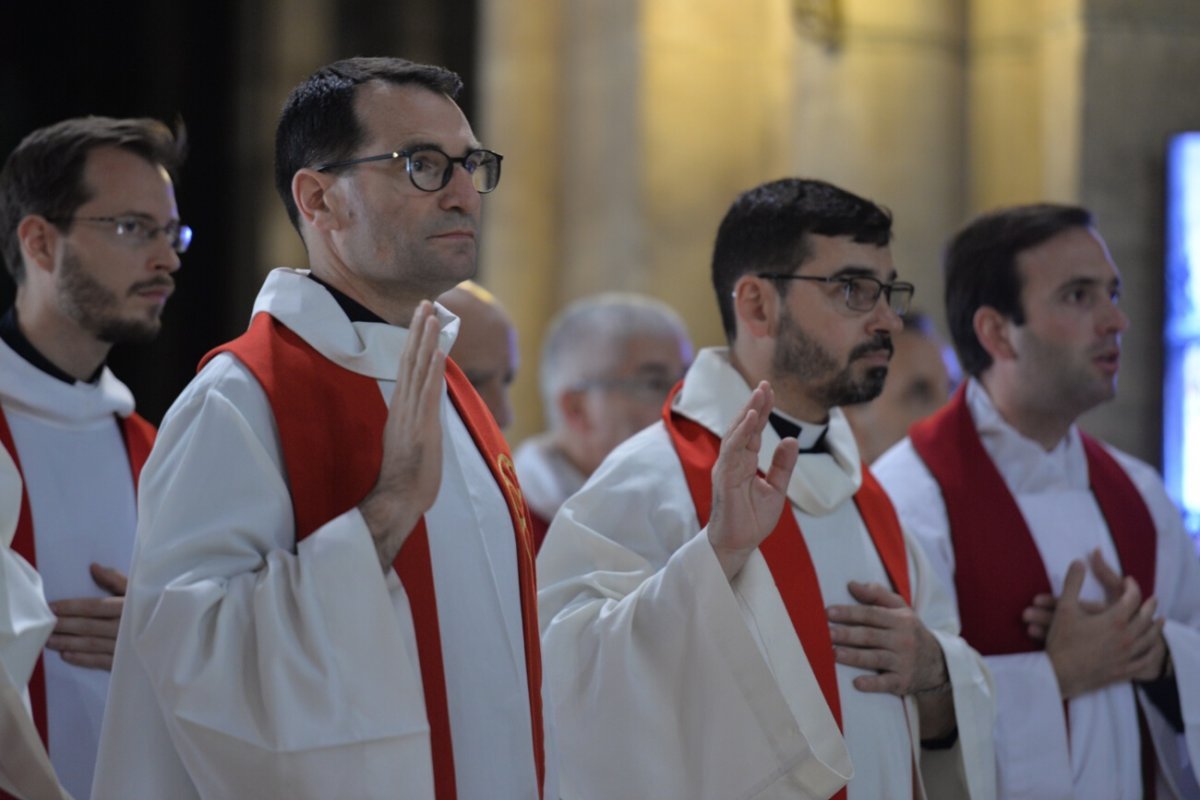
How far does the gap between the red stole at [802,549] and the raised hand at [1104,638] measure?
0.53m

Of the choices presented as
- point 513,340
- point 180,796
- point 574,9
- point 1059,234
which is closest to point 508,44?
point 574,9

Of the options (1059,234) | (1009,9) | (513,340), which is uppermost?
(1009,9)

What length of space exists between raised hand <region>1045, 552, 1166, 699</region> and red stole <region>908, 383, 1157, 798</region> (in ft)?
0.33

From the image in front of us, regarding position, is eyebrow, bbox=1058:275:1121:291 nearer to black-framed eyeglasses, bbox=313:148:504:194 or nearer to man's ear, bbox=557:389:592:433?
man's ear, bbox=557:389:592:433

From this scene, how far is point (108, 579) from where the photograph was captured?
3734 mm

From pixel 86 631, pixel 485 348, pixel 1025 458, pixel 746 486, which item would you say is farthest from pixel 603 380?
pixel 746 486

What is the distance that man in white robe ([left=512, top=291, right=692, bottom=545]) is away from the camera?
586cm

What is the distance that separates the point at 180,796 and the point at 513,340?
2.60 metres

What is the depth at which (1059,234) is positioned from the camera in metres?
4.69

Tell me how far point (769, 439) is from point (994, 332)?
1.17 m

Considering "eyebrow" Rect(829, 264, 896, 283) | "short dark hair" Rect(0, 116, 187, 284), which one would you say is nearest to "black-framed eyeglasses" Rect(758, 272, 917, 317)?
"eyebrow" Rect(829, 264, 896, 283)

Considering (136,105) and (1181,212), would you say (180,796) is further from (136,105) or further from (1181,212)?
(136,105)

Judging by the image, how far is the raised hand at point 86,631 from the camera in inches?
143

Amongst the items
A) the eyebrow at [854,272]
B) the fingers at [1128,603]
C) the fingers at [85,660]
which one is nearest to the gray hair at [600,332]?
the eyebrow at [854,272]
